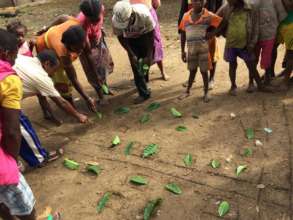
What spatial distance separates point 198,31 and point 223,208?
2.29 meters

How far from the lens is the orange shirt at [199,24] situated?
4625mm

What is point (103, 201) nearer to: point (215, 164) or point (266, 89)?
point (215, 164)

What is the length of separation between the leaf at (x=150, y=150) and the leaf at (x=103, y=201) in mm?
676

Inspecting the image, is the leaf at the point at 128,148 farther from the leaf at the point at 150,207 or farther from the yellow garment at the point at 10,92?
the yellow garment at the point at 10,92

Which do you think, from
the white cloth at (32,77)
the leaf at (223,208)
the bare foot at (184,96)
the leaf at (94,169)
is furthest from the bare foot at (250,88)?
the white cloth at (32,77)

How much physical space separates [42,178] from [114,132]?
3.53 ft

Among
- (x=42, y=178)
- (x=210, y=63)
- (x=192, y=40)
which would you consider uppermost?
(x=192, y=40)

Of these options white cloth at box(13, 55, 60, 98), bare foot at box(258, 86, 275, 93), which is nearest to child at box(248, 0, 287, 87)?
bare foot at box(258, 86, 275, 93)

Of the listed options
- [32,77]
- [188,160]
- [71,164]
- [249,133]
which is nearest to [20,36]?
[32,77]

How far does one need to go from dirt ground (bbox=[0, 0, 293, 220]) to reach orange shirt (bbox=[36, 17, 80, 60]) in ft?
3.56

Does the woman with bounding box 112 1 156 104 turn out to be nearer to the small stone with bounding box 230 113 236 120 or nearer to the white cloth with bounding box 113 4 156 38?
the white cloth with bounding box 113 4 156 38

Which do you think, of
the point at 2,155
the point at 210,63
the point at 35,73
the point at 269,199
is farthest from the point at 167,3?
the point at 2,155

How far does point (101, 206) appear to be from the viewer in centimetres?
355

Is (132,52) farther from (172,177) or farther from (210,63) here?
(172,177)
